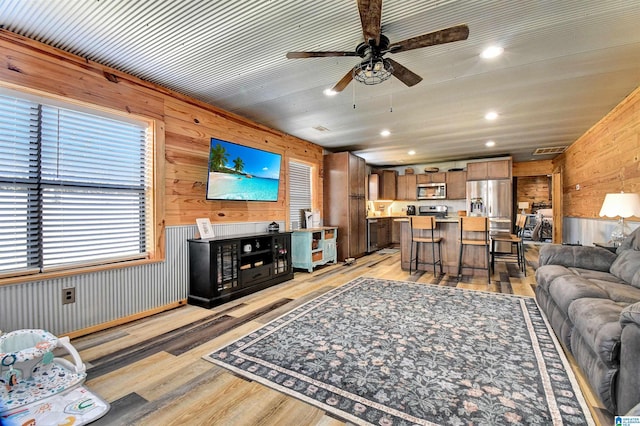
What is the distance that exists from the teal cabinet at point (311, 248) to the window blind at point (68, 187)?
8.56ft

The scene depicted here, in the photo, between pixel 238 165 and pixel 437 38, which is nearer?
pixel 437 38

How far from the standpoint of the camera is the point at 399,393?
1766 millimetres

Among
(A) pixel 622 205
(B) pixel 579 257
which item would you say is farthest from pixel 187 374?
(A) pixel 622 205

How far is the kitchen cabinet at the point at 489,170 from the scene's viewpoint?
6.82 m

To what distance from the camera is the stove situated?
818 centimetres

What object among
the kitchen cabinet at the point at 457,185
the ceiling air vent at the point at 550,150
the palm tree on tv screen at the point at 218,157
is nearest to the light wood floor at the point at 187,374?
the palm tree on tv screen at the point at 218,157

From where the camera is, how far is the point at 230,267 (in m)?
3.67

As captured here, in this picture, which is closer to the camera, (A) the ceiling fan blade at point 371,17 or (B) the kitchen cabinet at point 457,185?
(A) the ceiling fan blade at point 371,17

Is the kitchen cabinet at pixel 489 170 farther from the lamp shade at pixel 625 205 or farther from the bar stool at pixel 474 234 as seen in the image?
the lamp shade at pixel 625 205

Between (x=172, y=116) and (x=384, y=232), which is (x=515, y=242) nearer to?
(x=384, y=232)

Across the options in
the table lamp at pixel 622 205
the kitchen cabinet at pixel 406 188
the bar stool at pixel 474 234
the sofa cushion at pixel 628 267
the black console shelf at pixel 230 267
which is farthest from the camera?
the kitchen cabinet at pixel 406 188

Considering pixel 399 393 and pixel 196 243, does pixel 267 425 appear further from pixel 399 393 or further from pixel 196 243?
pixel 196 243

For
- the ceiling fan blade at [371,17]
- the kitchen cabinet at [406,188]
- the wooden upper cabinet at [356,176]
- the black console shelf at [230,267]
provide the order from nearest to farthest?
the ceiling fan blade at [371,17] < the black console shelf at [230,267] < the wooden upper cabinet at [356,176] < the kitchen cabinet at [406,188]

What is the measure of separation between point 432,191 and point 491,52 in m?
5.87
